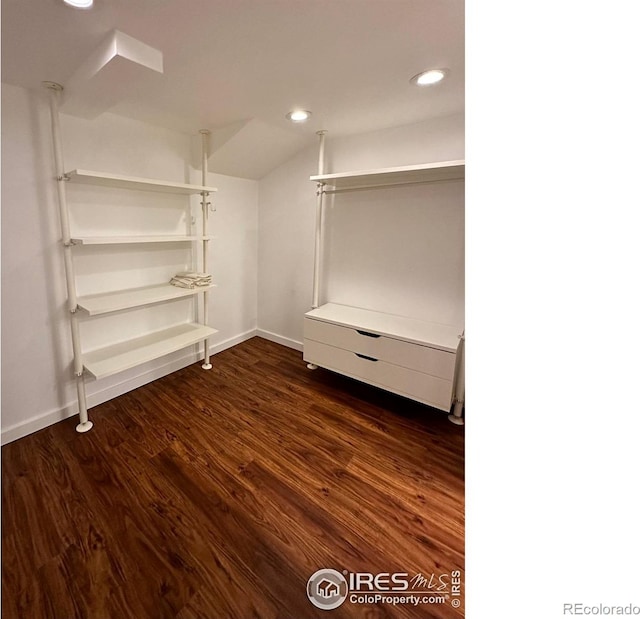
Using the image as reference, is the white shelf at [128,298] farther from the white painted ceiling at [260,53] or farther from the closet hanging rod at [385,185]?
the closet hanging rod at [385,185]

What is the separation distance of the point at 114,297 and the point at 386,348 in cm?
197

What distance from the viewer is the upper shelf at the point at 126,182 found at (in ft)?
5.75

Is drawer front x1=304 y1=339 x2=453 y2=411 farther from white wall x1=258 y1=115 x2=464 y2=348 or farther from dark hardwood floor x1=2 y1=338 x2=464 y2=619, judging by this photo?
white wall x1=258 y1=115 x2=464 y2=348

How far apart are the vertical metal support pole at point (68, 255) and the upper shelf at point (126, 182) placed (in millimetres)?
95

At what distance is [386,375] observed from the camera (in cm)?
225

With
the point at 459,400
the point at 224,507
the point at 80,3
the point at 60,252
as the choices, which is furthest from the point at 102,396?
the point at 459,400

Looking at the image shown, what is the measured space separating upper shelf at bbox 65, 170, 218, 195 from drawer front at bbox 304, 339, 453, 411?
5.15 ft

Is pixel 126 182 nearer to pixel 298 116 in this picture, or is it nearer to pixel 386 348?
pixel 298 116

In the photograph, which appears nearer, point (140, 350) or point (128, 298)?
point (128, 298)

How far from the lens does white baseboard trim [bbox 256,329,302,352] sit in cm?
337

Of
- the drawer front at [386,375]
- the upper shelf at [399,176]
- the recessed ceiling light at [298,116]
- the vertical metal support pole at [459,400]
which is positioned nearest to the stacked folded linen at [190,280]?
the drawer front at [386,375]

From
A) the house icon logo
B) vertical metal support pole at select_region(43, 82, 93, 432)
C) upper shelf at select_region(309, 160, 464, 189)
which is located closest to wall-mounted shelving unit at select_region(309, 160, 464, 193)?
upper shelf at select_region(309, 160, 464, 189)

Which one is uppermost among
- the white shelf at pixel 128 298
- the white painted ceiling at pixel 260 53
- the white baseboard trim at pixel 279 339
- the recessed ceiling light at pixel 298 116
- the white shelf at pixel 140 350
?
the recessed ceiling light at pixel 298 116

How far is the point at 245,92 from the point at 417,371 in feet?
6.81
